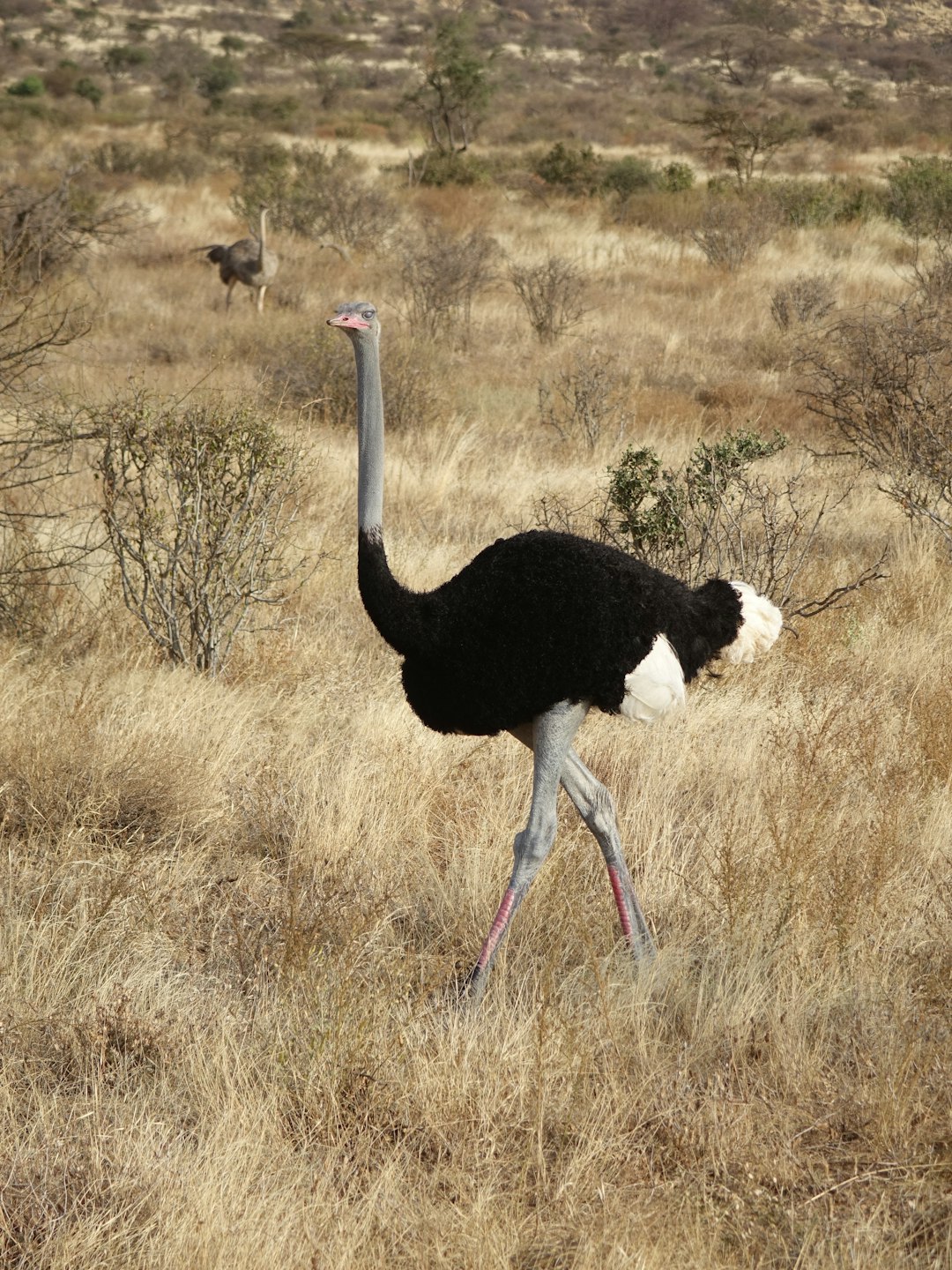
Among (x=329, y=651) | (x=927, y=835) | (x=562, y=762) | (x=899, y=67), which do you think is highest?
(x=562, y=762)

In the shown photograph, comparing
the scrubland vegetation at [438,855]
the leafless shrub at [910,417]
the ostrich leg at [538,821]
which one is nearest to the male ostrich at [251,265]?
the scrubland vegetation at [438,855]

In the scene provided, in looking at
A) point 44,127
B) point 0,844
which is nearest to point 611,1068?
point 0,844

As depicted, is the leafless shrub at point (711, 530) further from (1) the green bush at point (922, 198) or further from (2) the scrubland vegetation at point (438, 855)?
(1) the green bush at point (922, 198)

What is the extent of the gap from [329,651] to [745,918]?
2.59m

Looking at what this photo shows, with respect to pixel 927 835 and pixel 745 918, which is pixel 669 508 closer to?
pixel 927 835

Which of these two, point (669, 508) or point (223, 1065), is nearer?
point (223, 1065)

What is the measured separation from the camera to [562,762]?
3.24m

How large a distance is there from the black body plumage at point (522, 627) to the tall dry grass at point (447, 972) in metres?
0.59

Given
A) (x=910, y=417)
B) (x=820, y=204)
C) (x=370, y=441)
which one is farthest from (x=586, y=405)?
(x=820, y=204)

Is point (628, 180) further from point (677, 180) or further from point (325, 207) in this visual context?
point (325, 207)

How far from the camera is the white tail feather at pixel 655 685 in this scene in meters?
3.15

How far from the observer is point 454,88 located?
90.3 feet

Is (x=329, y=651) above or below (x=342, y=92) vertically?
above

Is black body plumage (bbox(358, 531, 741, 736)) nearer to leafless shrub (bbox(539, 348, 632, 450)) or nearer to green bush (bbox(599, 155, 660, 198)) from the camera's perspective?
leafless shrub (bbox(539, 348, 632, 450))
